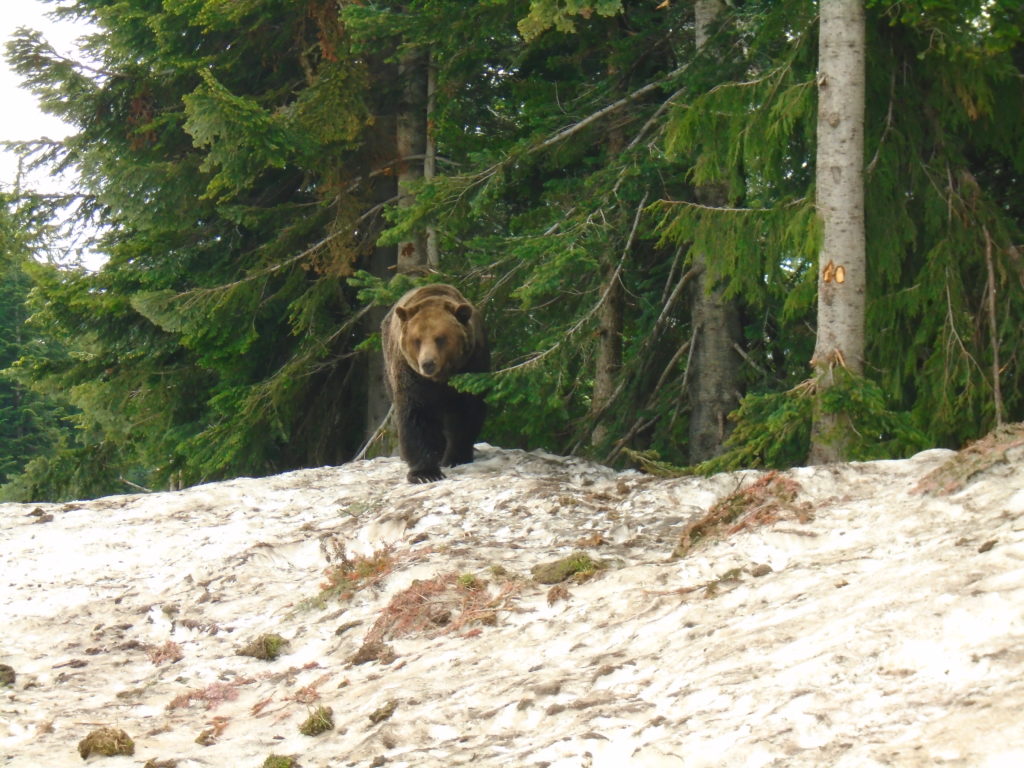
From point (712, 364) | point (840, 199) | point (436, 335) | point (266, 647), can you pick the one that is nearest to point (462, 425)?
point (436, 335)

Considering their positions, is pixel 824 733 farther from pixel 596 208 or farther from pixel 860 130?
pixel 596 208

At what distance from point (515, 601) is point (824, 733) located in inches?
93.7

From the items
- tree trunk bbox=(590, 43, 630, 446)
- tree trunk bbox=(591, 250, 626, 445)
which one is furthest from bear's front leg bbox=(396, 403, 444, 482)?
tree trunk bbox=(591, 250, 626, 445)

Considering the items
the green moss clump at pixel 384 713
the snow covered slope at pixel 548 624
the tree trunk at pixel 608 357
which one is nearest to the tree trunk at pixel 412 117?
the tree trunk at pixel 608 357

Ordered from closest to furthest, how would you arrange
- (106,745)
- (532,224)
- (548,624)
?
(106,745) < (548,624) < (532,224)

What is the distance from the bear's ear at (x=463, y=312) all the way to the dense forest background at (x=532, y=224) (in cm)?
47

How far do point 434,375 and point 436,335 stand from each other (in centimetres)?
34

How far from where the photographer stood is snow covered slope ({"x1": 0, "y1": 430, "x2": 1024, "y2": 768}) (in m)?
3.63

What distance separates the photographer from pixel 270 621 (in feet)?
21.3

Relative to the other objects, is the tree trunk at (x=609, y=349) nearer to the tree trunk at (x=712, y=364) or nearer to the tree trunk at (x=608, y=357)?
the tree trunk at (x=608, y=357)

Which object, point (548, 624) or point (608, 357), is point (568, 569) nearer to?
Answer: point (548, 624)

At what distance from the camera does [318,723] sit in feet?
15.7

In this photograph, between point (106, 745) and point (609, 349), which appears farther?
point (609, 349)

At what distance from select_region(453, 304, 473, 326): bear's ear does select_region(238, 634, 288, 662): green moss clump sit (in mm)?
3710
